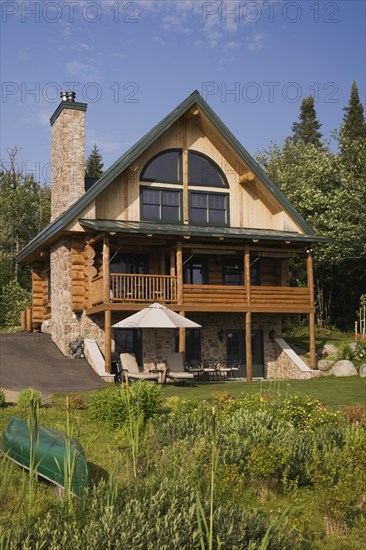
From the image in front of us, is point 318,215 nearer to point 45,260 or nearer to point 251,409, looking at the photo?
point 45,260

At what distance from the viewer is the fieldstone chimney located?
2600 centimetres

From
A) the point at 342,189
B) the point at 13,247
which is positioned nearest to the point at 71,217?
the point at 342,189

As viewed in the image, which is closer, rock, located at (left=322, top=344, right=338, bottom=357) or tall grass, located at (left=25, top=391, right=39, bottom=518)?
tall grass, located at (left=25, top=391, right=39, bottom=518)

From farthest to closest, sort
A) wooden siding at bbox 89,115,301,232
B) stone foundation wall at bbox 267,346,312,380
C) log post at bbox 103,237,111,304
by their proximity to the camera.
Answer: stone foundation wall at bbox 267,346,312,380 < wooden siding at bbox 89,115,301,232 < log post at bbox 103,237,111,304

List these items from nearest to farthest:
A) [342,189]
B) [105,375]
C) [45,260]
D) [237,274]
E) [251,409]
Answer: [251,409], [105,375], [237,274], [45,260], [342,189]

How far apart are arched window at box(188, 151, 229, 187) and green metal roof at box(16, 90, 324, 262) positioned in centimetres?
131

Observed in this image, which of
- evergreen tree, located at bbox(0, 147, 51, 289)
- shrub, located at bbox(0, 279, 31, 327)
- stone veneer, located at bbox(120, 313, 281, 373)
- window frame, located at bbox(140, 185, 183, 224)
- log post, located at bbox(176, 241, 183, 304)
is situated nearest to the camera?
log post, located at bbox(176, 241, 183, 304)

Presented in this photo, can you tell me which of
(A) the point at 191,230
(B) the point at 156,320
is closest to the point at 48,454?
(B) the point at 156,320

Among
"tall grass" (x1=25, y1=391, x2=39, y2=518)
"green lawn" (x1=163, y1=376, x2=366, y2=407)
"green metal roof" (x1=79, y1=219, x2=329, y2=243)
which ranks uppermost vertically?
"green metal roof" (x1=79, y1=219, x2=329, y2=243)

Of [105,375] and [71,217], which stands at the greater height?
[71,217]

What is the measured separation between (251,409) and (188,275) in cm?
1559

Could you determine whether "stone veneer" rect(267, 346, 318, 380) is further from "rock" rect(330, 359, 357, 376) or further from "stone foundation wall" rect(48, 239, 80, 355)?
"stone foundation wall" rect(48, 239, 80, 355)

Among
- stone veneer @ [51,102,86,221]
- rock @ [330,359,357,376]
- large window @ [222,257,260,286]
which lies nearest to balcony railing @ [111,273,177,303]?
large window @ [222,257,260,286]

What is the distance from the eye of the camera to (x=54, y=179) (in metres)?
27.1
